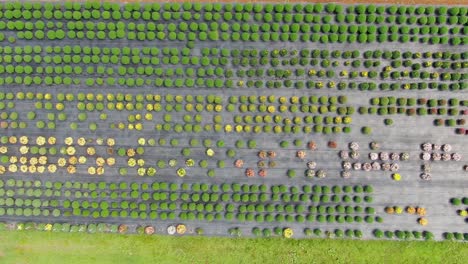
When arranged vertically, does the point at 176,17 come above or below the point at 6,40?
above

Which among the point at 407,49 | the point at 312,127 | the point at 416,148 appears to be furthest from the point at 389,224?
the point at 407,49

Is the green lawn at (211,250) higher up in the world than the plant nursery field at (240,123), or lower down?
lower down

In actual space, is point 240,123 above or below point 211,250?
above

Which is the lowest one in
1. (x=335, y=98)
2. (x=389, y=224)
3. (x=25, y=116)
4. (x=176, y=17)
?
(x=389, y=224)

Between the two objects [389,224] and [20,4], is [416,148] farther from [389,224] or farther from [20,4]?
[20,4]

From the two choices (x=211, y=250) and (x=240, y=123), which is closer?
(x=211, y=250)
